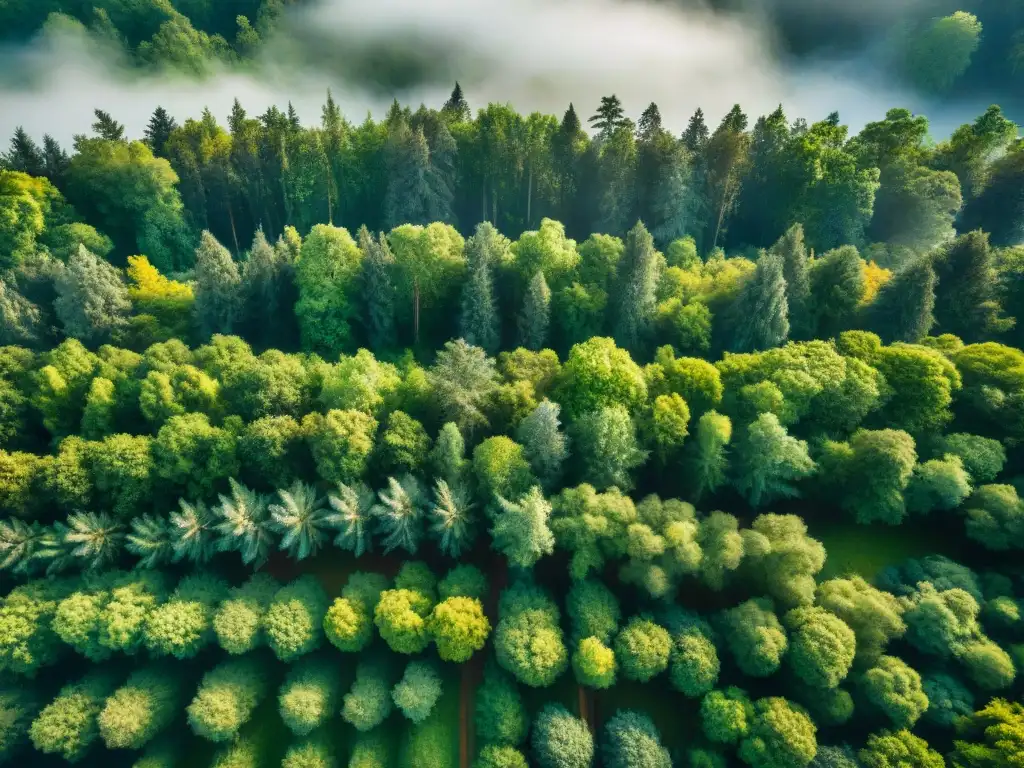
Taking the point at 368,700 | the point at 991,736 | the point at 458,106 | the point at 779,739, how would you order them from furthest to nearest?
1. the point at 458,106
2. the point at 368,700
3. the point at 779,739
4. the point at 991,736

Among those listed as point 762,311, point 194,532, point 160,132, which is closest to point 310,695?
point 194,532

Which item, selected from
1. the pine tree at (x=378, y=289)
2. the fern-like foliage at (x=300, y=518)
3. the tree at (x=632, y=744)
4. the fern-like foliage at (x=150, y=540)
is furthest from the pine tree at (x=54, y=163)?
the tree at (x=632, y=744)

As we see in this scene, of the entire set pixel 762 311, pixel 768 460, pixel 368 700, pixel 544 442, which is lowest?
pixel 368 700

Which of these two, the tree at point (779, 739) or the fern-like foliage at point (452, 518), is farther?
the fern-like foliage at point (452, 518)

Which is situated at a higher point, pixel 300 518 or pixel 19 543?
pixel 300 518

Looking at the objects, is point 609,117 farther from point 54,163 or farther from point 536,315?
point 54,163

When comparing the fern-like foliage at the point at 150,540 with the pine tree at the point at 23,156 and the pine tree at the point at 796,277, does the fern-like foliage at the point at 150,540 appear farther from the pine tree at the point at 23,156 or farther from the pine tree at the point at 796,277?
the pine tree at the point at 23,156

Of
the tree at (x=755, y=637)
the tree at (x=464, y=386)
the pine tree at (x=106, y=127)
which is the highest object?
the pine tree at (x=106, y=127)
